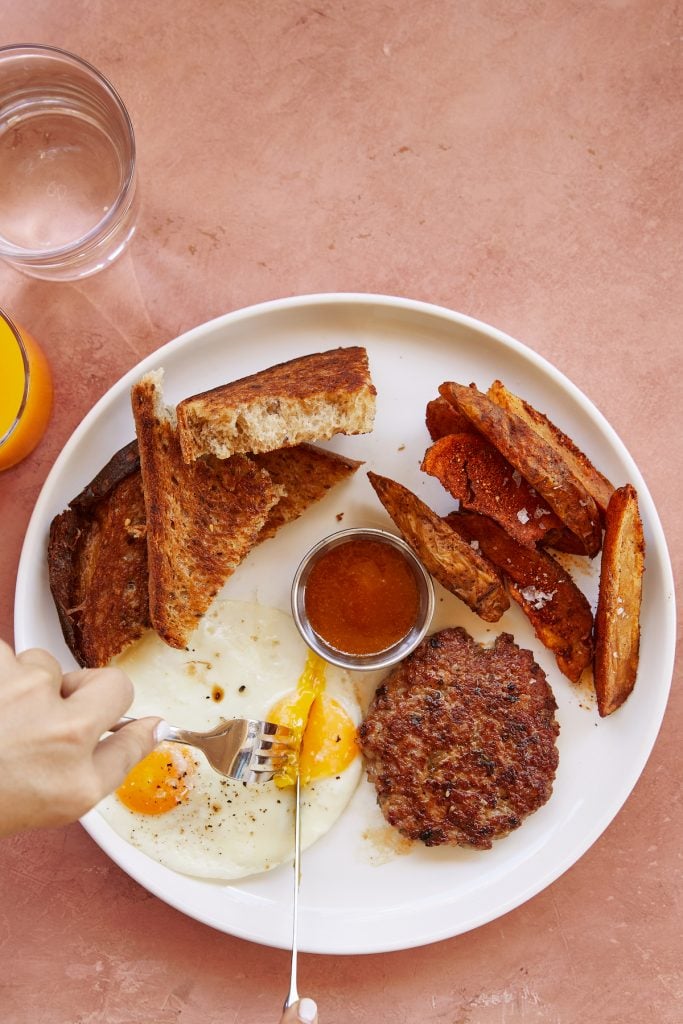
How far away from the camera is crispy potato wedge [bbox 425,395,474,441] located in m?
2.44

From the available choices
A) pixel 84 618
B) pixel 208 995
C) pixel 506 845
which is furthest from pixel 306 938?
pixel 84 618

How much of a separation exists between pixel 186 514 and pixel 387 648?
2.54ft

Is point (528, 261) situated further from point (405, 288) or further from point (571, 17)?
point (571, 17)

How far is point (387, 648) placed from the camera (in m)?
2.50

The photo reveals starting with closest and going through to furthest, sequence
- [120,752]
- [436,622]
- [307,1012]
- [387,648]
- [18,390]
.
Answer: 1. [120,752]
2. [307,1012]
3. [18,390]
4. [387,648]
5. [436,622]

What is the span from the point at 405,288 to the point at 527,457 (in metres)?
0.81

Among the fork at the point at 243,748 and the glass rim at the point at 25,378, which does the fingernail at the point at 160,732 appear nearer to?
the fork at the point at 243,748

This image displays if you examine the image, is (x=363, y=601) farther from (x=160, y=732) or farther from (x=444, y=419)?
(x=160, y=732)

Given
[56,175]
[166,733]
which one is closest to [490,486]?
[166,733]

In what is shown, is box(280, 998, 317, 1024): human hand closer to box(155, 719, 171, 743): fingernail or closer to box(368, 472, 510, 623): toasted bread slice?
box(155, 719, 171, 743): fingernail

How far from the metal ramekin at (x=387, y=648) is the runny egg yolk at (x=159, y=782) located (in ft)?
1.88

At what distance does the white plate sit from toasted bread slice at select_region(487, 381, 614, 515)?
86 mm

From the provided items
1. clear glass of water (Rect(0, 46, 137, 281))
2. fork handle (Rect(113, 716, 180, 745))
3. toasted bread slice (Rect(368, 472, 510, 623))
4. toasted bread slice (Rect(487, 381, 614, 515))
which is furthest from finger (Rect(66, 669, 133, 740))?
clear glass of water (Rect(0, 46, 137, 281))

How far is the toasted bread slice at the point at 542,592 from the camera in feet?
8.08
